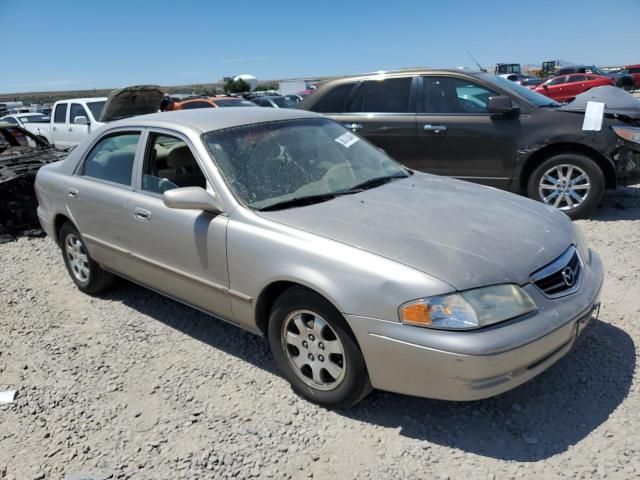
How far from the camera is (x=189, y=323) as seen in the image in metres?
4.15

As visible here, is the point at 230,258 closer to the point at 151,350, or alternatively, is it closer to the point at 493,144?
the point at 151,350

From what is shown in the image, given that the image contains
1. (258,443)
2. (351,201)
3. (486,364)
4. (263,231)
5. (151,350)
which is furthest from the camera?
(151,350)

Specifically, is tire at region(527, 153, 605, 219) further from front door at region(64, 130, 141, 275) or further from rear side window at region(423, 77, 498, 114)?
front door at region(64, 130, 141, 275)

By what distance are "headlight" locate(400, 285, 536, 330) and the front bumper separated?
0.12 ft

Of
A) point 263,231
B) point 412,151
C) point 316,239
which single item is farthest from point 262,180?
point 412,151

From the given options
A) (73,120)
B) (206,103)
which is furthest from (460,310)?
(206,103)

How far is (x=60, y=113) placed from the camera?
506 inches

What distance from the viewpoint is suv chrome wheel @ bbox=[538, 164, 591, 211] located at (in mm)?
5953

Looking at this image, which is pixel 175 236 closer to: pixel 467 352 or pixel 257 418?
pixel 257 418

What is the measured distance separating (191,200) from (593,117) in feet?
15.7

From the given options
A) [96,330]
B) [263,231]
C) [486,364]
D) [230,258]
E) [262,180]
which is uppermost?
[262,180]

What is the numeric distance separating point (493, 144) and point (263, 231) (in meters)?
4.13

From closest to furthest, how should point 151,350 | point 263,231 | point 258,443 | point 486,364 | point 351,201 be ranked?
point 486,364
point 258,443
point 263,231
point 351,201
point 151,350

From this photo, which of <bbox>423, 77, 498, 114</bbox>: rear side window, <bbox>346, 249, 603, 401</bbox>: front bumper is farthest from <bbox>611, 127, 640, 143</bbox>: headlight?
<bbox>346, 249, 603, 401</bbox>: front bumper
